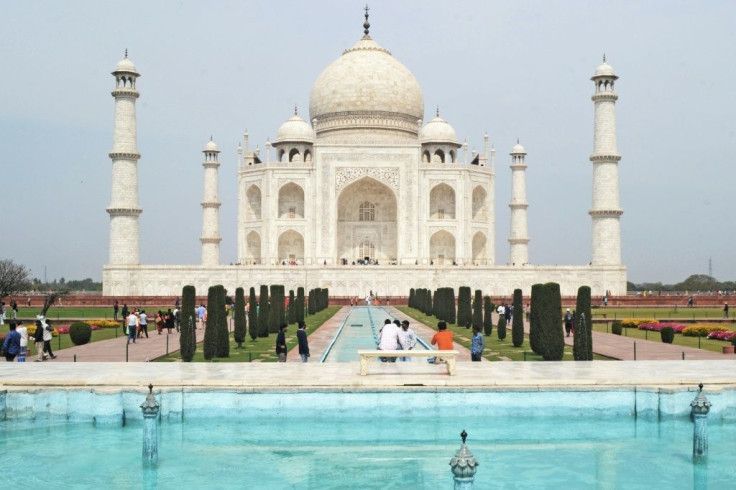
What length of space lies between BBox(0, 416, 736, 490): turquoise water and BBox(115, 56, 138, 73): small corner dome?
24.5 meters

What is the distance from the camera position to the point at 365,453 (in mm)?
6551

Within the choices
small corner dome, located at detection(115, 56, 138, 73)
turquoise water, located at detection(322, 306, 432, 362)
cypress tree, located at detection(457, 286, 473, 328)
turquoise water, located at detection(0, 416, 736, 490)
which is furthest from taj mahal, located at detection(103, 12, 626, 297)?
turquoise water, located at detection(0, 416, 736, 490)

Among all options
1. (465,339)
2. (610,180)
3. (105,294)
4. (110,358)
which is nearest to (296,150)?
(105,294)

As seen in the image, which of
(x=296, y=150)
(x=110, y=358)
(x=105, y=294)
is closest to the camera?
(x=110, y=358)

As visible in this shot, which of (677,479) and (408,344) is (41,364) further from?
(677,479)

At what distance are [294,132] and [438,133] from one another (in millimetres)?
6531

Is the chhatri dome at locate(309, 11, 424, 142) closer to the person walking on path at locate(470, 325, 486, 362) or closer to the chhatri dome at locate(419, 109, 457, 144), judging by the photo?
the chhatri dome at locate(419, 109, 457, 144)

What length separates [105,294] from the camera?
29.8m

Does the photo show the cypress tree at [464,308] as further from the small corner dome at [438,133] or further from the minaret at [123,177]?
the small corner dome at [438,133]

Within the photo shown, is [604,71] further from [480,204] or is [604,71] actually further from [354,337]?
[354,337]

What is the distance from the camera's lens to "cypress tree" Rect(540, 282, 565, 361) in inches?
425

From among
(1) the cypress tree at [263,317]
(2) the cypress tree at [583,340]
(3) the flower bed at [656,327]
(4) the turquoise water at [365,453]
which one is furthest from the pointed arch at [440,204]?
(4) the turquoise water at [365,453]

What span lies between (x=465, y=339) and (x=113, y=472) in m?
9.37

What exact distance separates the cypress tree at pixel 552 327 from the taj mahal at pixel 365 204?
18.3 metres
